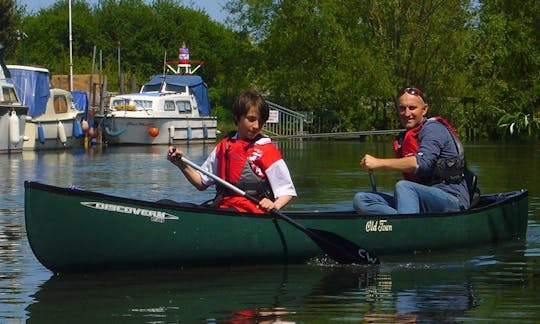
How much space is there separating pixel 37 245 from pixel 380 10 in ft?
132

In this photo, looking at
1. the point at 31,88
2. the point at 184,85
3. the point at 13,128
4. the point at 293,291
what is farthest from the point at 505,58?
the point at 293,291

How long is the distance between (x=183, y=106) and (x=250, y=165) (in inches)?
1384

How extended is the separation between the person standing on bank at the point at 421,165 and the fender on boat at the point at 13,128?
24.9 meters

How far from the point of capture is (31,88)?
39.1 meters

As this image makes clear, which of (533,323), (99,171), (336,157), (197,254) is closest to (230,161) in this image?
(197,254)

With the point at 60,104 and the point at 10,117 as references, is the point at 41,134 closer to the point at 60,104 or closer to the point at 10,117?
the point at 60,104

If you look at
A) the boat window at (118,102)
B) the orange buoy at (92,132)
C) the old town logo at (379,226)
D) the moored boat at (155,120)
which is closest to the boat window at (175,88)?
the moored boat at (155,120)

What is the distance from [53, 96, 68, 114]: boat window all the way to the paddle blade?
30.3 meters

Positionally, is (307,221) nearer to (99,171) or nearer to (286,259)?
(286,259)

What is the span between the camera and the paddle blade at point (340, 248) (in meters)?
10.8

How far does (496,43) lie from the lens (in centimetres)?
4950

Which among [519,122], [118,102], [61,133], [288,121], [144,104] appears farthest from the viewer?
[288,121]

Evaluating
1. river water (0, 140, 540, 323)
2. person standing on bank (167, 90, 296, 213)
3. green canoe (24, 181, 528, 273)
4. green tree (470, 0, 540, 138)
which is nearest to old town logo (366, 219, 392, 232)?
green canoe (24, 181, 528, 273)

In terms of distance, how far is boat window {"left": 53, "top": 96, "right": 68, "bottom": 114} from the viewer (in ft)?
133
